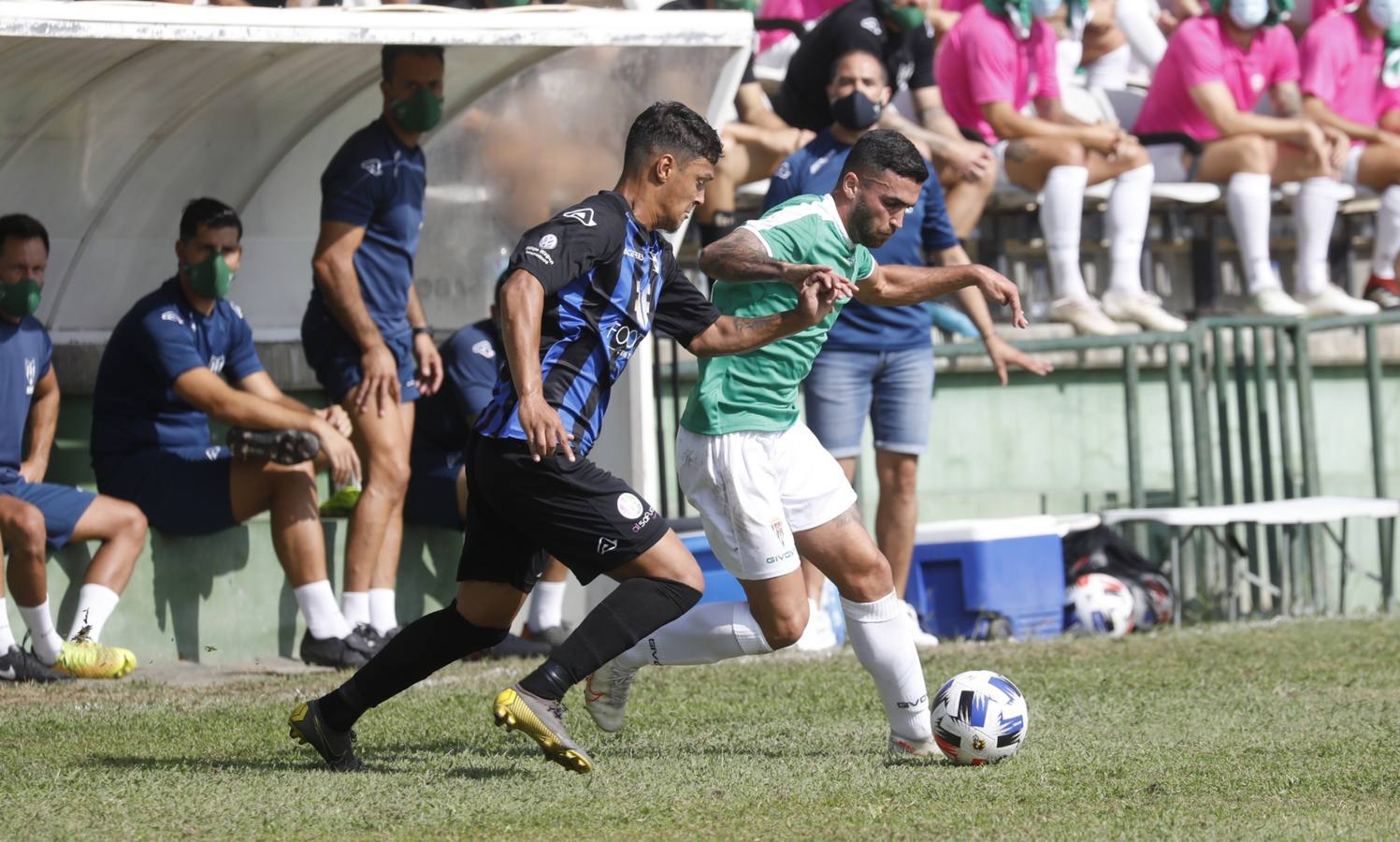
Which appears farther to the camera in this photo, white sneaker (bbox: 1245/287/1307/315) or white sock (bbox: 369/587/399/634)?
white sneaker (bbox: 1245/287/1307/315)

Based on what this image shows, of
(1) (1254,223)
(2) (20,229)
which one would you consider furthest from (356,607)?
(1) (1254,223)

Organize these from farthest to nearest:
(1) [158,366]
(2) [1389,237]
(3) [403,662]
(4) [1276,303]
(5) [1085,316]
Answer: (2) [1389,237]
(4) [1276,303]
(5) [1085,316]
(1) [158,366]
(3) [403,662]

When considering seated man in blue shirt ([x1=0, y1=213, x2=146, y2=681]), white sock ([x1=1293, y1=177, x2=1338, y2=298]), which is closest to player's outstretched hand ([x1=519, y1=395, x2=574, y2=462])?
seated man in blue shirt ([x1=0, y1=213, x2=146, y2=681])

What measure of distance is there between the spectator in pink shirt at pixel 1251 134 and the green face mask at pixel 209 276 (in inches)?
264

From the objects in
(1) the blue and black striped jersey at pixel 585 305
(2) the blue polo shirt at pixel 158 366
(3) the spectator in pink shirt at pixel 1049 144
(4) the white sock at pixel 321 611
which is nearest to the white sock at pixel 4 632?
(2) the blue polo shirt at pixel 158 366

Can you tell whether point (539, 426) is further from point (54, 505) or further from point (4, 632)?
point (54, 505)

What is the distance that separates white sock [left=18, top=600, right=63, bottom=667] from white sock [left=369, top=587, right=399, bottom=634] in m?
1.31

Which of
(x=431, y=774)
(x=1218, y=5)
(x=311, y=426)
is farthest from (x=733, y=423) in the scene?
(x=1218, y=5)

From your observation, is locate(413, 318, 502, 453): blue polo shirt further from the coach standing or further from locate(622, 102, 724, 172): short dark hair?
locate(622, 102, 724, 172): short dark hair

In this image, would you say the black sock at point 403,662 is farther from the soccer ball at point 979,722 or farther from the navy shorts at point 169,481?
the navy shorts at point 169,481

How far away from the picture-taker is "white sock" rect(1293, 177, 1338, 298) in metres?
12.9

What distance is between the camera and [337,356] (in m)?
8.80

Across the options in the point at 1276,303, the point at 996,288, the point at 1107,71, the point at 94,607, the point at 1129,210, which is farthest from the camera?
the point at 1107,71

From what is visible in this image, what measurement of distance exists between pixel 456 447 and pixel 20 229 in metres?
2.23
